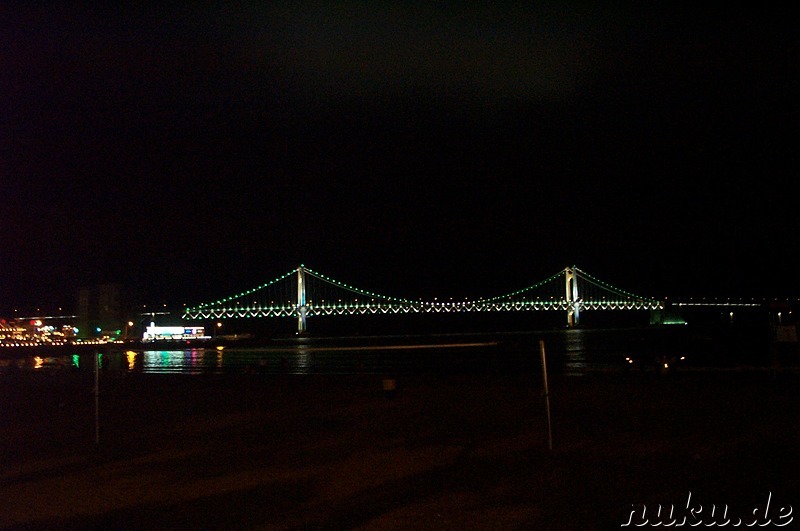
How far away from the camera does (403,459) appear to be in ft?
24.7

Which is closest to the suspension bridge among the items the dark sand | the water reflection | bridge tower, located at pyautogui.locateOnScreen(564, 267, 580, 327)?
bridge tower, located at pyautogui.locateOnScreen(564, 267, 580, 327)

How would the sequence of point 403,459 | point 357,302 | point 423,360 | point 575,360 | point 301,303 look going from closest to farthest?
point 403,459, point 575,360, point 423,360, point 301,303, point 357,302

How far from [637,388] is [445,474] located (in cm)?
786

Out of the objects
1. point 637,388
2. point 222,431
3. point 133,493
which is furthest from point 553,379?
point 133,493

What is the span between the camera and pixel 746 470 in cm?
650

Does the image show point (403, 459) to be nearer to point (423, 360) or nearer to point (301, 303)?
point (423, 360)

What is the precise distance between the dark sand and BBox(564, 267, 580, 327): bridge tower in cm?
7444

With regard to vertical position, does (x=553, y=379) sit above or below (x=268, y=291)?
below

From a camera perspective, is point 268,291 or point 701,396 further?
point 268,291

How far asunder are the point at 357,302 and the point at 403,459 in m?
81.2

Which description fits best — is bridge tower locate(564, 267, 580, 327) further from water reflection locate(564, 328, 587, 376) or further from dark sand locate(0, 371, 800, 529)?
dark sand locate(0, 371, 800, 529)

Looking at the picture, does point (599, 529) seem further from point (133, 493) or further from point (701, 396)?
point (701, 396)

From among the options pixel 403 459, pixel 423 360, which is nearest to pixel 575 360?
pixel 423 360

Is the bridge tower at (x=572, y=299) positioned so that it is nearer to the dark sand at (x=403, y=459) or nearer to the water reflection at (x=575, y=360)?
the water reflection at (x=575, y=360)
